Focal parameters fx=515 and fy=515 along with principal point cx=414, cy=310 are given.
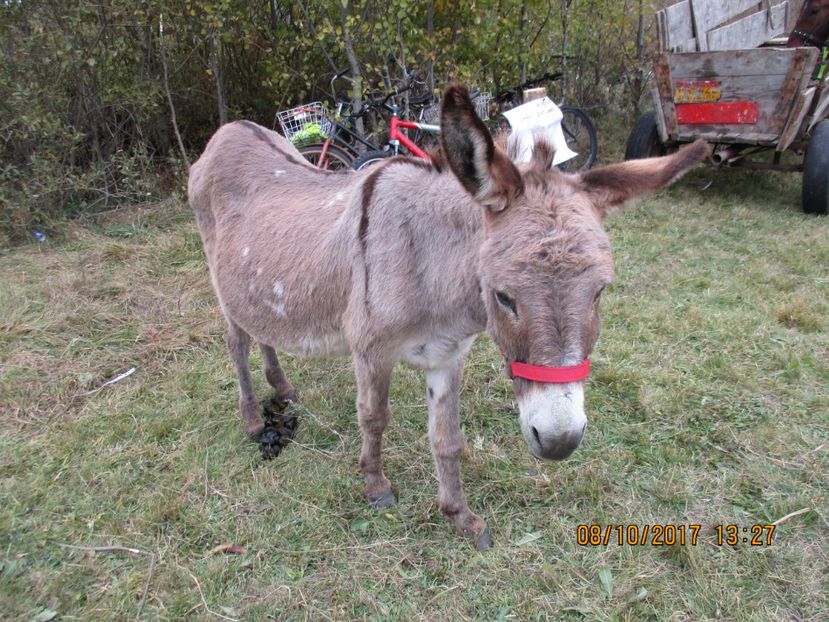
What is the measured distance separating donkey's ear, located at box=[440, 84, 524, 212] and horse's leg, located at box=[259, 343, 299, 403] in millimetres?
2030

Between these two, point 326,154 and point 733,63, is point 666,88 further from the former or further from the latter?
point 326,154

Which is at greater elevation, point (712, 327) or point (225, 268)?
point (225, 268)

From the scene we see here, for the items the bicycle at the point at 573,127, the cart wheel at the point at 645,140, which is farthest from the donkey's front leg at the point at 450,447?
the bicycle at the point at 573,127

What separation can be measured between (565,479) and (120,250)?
174 inches

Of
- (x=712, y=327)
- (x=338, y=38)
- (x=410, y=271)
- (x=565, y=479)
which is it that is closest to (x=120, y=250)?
(x=338, y=38)

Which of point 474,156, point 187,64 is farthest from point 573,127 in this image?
point 474,156

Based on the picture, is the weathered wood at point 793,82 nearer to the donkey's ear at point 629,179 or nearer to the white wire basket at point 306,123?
the donkey's ear at point 629,179

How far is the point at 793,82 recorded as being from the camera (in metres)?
4.74

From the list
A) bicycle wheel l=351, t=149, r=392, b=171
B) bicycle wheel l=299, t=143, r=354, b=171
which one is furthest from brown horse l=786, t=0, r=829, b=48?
bicycle wheel l=299, t=143, r=354, b=171

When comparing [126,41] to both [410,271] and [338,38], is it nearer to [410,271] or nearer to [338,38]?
[338,38]

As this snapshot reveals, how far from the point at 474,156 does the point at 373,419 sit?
4.06 feet

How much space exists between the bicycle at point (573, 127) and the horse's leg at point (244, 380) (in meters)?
5.35

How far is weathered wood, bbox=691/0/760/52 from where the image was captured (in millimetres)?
6282

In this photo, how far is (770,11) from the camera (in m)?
6.94
